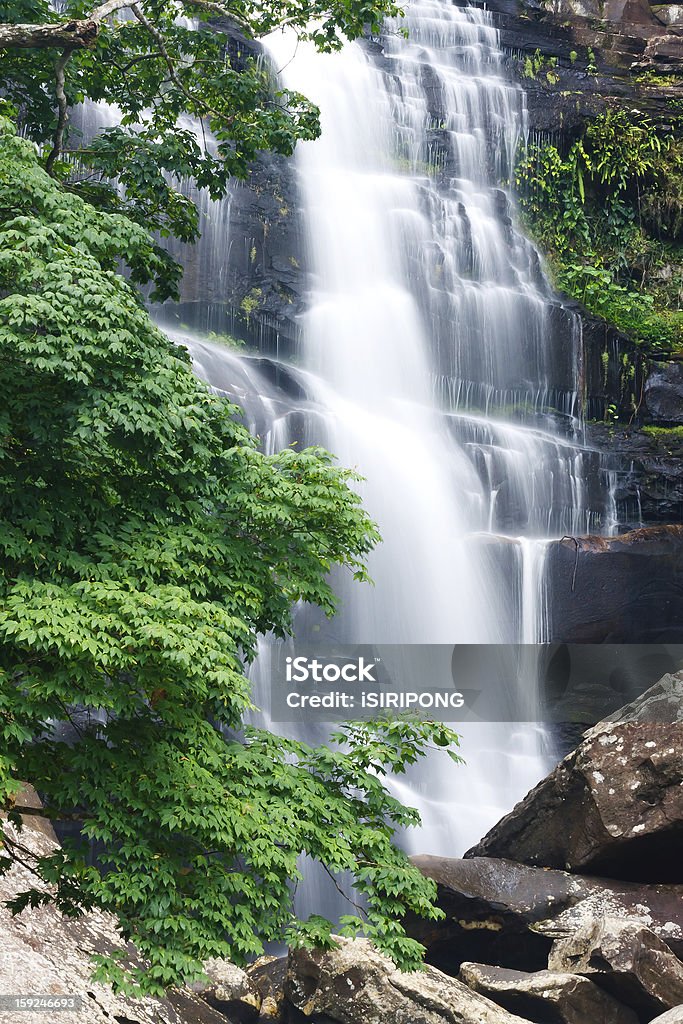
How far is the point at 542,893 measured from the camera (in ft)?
35.8

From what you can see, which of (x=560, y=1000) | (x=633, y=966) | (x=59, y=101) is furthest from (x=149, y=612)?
(x=633, y=966)

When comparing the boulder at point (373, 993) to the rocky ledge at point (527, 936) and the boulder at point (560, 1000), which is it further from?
the boulder at point (560, 1000)

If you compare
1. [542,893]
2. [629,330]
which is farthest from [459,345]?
[542,893]

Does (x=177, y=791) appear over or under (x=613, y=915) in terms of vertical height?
over

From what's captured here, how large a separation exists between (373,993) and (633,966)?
2.43 meters

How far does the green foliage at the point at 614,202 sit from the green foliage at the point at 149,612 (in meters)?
16.3

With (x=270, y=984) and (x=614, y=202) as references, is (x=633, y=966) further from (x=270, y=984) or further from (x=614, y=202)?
(x=614, y=202)

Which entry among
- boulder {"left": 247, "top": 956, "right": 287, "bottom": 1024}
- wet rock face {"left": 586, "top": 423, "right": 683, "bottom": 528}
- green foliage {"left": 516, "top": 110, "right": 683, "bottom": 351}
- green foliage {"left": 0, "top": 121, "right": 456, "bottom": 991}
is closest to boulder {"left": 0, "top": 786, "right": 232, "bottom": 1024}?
boulder {"left": 247, "top": 956, "right": 287, "bottom": 1024}

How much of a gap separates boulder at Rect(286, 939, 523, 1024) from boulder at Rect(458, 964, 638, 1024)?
0.42m

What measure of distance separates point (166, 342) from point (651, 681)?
12.1 metres

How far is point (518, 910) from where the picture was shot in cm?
1076

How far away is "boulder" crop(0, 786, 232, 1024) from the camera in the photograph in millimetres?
8031

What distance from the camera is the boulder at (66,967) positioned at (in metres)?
8.03

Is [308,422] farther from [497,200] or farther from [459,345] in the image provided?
[497,200]
